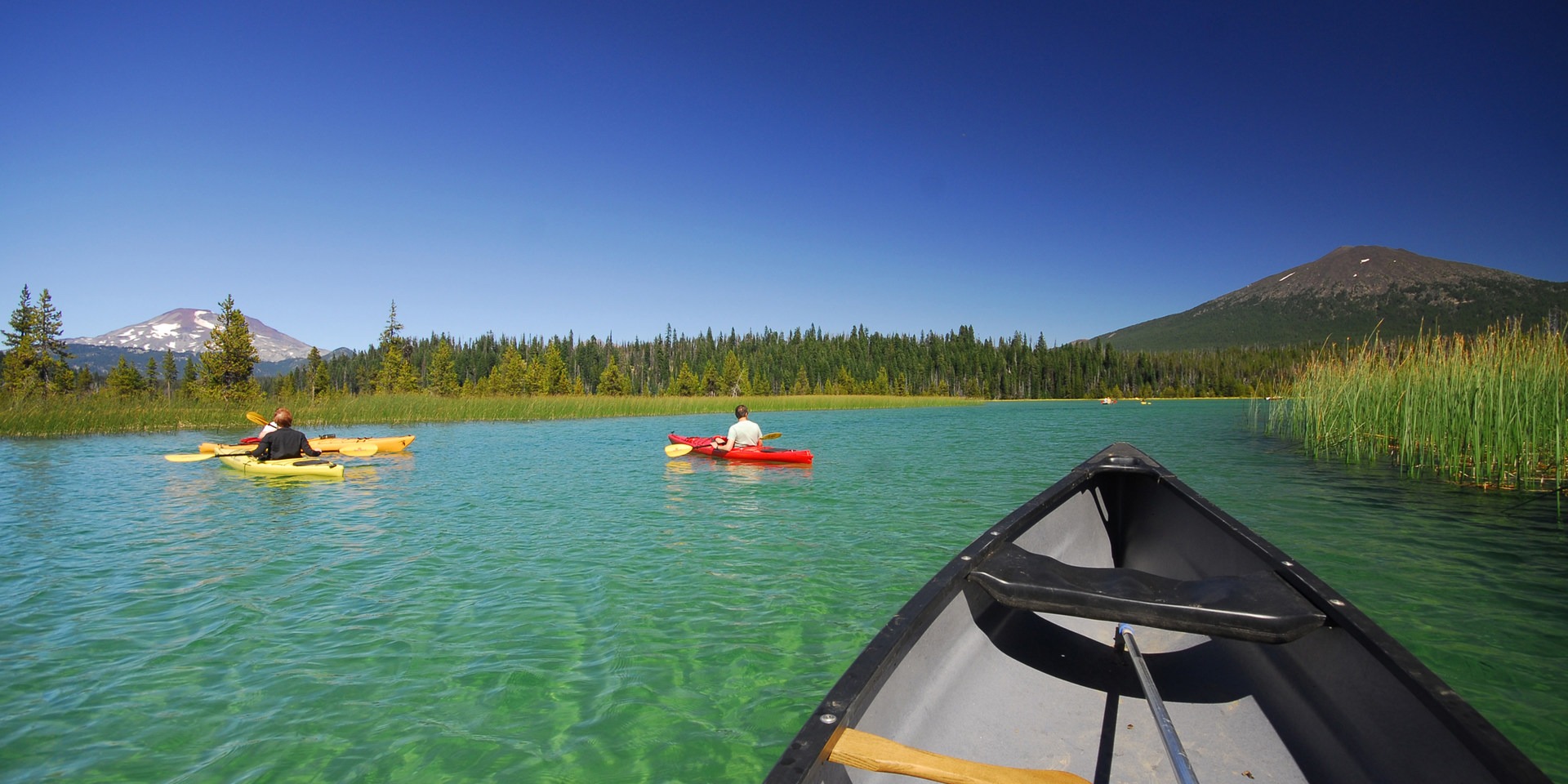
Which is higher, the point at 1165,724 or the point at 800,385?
the point at 800,385

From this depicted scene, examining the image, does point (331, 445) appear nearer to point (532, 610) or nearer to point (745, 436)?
point (745, 436)

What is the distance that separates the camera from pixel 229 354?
4219cm

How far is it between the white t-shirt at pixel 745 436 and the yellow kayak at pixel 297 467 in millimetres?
7630

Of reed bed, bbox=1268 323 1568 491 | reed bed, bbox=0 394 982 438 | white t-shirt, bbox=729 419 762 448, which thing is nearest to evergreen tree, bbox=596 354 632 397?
reed bed, bbox=0 394 982 438

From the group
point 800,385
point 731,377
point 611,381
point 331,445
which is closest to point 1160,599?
point 331,445

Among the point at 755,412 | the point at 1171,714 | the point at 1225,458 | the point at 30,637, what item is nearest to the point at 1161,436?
the point at 1225,458

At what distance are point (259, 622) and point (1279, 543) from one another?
10031 millimetres

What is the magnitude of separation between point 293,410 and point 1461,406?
33727mm

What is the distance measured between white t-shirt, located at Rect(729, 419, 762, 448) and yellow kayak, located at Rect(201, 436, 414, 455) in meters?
8.84

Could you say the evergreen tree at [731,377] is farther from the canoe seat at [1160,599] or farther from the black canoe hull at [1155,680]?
the canoe seat at [1160,599]

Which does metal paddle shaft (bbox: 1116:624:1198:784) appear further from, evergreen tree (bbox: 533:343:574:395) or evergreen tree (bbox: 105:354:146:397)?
evergreen tree (bbox: 533:343:574:395)

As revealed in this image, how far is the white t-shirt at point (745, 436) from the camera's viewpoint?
51.6 ft

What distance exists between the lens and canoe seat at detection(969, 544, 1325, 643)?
2.77 meters

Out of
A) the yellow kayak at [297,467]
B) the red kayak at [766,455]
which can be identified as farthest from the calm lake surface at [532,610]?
the red kayak at [766,455]
